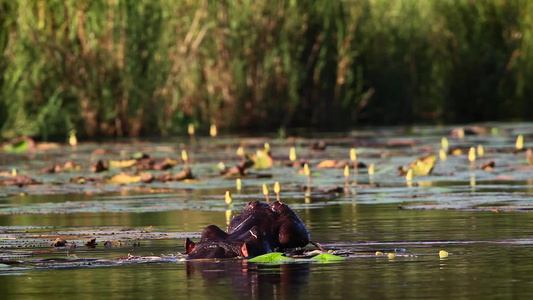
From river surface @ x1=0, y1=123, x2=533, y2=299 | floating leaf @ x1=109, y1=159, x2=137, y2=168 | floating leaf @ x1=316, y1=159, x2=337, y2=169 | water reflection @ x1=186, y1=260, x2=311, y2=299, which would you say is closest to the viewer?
water reflection @ x1=186, y1=260, x2=311, y2=299

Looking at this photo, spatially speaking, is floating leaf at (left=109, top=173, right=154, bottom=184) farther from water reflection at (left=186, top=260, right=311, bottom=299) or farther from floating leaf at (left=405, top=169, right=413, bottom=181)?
water reflection at (left=186, top=260, right=311, bottom=299)

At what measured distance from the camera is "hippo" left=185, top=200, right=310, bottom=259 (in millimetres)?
7098

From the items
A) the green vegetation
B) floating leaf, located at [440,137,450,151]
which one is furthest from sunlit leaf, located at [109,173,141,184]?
the green vegetation

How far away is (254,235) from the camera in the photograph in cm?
723

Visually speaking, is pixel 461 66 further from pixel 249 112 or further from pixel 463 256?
pixel 463 256

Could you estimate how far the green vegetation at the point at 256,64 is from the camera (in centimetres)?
2086

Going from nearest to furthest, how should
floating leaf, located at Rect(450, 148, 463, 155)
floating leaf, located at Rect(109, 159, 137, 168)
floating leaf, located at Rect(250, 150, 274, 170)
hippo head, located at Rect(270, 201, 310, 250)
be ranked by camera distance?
hippo head, located at Rect(270, 201, 310, 250) → floating leaf, located at Rect(250, 150, 274, 170) → floating leaf, located at Rect(109, 159, 137, 168) → floating leaf, located at Rect(450, 148, 463, 155)

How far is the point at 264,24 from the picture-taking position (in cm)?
2295

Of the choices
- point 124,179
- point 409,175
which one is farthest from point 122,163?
point 409,175

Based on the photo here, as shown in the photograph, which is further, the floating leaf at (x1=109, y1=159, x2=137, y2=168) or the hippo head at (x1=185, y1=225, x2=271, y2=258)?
the floating leaf at (x1=109, y1=159, x2=137, y2=168)

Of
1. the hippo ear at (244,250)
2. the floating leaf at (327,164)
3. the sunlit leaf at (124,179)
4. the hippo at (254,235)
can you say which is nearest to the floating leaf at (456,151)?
the floating leaf at (327,164)

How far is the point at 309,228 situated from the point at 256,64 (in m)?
14.5

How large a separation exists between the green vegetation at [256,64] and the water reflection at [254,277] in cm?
1289

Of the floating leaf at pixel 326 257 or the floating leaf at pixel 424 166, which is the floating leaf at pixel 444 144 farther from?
the floating leaf at pixel 326 257
